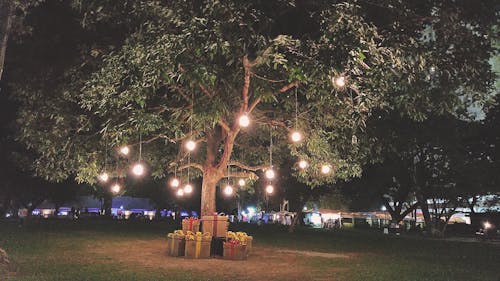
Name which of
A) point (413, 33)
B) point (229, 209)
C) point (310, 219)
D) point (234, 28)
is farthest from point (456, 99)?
point (229, 209)

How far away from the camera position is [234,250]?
14766mm

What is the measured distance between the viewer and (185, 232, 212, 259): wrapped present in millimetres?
14797

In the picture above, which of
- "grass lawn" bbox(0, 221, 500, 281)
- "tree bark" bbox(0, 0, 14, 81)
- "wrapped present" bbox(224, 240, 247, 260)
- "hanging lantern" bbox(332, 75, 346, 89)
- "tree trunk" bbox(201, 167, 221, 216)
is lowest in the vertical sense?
"grass lawn" bbox(0, 221, 500, 281)

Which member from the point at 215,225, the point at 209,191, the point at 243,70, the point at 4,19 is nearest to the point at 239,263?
the point at 215,225

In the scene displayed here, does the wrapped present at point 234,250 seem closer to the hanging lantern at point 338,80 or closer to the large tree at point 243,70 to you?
the large tree at point 243,70

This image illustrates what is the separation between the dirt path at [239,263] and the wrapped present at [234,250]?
0.31 metres

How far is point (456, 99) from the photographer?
1145 centimetres

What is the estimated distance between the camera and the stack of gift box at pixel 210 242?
1480 centimetres

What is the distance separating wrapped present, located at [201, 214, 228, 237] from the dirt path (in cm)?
104

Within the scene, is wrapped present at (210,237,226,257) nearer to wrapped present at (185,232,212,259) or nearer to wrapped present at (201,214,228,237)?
wrapped present at (201,214,228,237)

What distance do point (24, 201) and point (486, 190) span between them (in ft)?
135

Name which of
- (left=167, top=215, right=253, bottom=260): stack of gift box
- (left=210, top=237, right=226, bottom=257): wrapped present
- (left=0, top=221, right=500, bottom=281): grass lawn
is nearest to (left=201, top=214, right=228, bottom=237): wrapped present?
(left=167, top=215, right=253, bottom=260): stack of gift box

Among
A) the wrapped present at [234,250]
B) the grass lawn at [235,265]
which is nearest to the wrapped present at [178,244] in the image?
the grass lawn at [235,265]

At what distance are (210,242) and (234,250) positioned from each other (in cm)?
86
